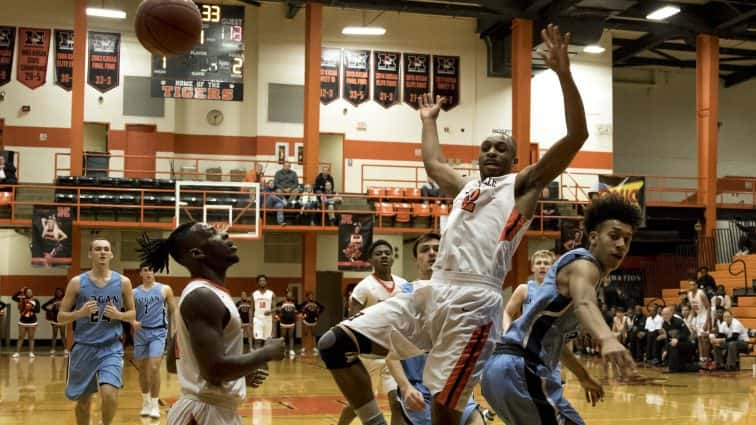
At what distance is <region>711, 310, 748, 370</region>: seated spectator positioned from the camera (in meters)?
18.1

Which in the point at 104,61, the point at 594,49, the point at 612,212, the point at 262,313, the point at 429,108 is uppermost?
the point at 594,49

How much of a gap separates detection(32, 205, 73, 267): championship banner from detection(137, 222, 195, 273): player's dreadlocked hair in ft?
53.6

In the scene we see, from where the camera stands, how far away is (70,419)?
10547mm

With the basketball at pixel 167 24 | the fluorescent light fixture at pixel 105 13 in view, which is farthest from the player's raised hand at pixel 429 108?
the fluorescent light fixture at pixel 105 13

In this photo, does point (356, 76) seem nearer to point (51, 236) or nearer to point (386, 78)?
point (386, 78)

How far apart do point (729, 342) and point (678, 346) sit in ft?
3.46

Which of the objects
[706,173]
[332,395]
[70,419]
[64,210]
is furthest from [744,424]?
[706,173]

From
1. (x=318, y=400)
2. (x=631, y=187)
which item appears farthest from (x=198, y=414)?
(x=631, y=187)

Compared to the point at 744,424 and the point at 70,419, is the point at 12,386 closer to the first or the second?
the point at 70,419

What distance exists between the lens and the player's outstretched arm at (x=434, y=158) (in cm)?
533

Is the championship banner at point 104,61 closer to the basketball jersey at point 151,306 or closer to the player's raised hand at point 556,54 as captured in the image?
the basketball jersey at point 151,306

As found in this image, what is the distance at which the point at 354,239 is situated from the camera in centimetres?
2150

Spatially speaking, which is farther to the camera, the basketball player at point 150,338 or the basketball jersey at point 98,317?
the basketball player at point 150,338

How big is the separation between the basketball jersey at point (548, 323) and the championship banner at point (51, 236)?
55.6 ft
